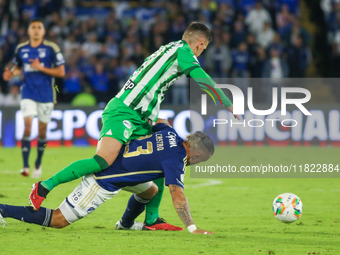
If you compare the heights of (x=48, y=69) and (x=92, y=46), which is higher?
(x=92, y=46)

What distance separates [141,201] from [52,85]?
15.1 ft

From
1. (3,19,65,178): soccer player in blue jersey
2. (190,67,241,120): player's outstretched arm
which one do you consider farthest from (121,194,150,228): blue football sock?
(3,19,65,178): soccer player in blue jersey

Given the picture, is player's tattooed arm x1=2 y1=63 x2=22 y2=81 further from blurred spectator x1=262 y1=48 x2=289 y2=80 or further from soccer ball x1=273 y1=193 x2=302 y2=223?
blurred spectator x1=262 y1=48 x2=289 y2=80

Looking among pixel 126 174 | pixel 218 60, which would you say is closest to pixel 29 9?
pixel 218 60

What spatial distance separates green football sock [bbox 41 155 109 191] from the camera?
4.98 metres

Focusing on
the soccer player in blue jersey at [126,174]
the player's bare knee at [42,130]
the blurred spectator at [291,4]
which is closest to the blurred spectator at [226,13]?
the blurred spectator at [291,4]

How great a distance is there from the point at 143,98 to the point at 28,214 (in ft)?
5.21

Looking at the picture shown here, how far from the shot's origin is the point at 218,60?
16547 mm

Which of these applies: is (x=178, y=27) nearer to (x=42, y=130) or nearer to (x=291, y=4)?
(x=291, y=4)

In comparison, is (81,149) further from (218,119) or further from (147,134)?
(147,134)

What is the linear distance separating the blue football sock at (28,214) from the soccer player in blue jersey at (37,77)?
419 cm

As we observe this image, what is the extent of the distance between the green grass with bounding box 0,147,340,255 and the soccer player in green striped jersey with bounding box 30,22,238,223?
1.67 feet

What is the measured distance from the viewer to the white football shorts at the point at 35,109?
920 cm

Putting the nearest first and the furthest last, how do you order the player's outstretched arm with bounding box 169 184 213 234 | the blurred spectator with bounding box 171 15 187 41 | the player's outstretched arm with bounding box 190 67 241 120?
the player's outstretched arm with bounding box 169 184 213 234, the player's outstretched arm with bounding box 190 67 241 120, the blurred spectator with bounding box 171 15 187 41
